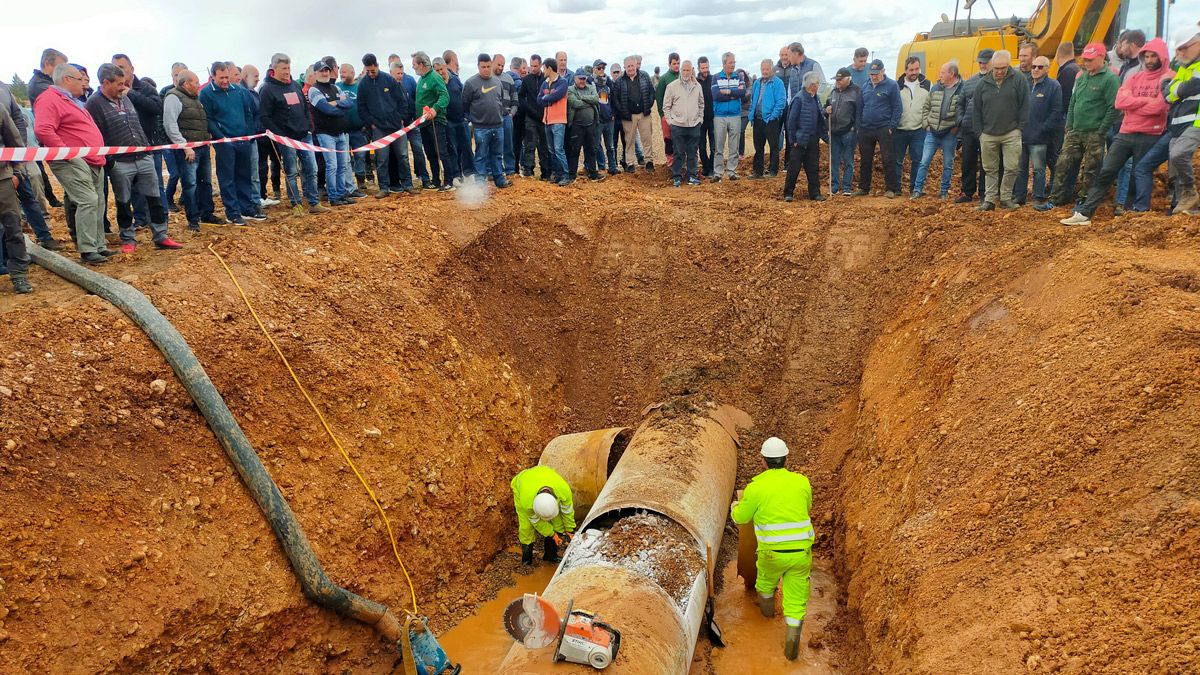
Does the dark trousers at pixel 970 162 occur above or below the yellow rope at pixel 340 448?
above

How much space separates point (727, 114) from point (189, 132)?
Result: 868 cm

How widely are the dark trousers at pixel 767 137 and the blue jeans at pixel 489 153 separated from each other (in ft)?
15.8

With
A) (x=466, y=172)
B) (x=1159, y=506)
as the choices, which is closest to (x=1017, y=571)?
(x=1159, y=506)

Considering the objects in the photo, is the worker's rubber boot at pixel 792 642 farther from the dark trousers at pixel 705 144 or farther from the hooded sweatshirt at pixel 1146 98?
the dark trousers at pixel 705 144

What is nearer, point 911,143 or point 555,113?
point 911,143

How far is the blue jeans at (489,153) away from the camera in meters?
12.1

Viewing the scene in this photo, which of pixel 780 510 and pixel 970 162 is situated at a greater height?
pixel 970 162

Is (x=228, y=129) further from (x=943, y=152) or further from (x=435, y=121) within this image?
(x=943, y=152)

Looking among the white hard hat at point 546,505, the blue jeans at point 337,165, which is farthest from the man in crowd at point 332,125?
the white hard hat at point 546,505

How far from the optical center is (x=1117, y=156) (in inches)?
346

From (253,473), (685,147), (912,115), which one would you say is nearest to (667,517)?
(253,473)

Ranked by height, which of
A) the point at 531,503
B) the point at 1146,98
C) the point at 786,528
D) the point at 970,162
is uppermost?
the point at 1146,98

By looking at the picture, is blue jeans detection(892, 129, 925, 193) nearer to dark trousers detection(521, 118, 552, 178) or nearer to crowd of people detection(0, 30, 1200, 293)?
crowd of people detection(0, 30, 1200, 293)

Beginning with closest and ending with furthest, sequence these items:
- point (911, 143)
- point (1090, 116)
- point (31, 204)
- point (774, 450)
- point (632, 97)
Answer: point (774, 450), point (31, 204), point (1090, 116), point (911, 143), point (632, 97)
